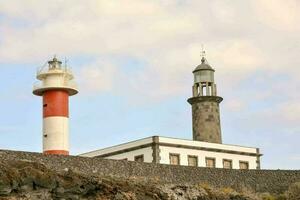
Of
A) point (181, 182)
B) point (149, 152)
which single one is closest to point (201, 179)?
point (181, 182)

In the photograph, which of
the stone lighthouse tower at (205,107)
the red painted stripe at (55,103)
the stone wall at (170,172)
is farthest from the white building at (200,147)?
the stone wall at (170,172)

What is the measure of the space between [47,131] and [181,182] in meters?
10.5

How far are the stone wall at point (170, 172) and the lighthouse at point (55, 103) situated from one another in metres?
8.40

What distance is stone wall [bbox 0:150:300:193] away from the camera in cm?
3125

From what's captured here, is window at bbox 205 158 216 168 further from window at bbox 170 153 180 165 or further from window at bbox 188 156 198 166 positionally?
window at bbox 170 153 180 165

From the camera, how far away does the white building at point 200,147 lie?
45.2 meters

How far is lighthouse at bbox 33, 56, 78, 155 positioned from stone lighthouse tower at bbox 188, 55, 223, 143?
1066 centimetres

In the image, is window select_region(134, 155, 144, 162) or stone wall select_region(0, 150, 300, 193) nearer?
stone wall select_region(0, 150, 300, 193)

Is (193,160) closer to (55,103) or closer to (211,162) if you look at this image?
(211,162)

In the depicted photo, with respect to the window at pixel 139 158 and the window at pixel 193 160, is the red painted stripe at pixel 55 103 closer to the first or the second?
the window at pixel 139 158

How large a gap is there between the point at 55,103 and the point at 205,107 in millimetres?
12427

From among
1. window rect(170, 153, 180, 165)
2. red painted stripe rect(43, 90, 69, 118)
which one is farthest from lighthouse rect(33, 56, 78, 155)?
window rect(170, 153, 180, 165)

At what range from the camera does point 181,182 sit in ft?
113

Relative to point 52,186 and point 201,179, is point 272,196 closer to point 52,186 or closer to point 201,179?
point 201,179
